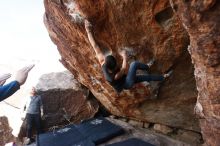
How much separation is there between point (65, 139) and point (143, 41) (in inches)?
161

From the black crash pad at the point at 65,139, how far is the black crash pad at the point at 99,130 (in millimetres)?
186

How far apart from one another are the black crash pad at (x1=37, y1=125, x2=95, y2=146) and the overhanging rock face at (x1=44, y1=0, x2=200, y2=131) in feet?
5.82

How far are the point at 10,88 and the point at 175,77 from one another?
13.6 ft

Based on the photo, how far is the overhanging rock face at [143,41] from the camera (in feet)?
18.1

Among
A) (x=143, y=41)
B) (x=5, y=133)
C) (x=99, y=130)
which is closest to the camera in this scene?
(x=143, y=41)

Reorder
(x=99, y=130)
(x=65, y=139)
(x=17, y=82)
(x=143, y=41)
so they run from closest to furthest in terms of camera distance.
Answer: (x=17, y=82) < (x=143, y=41) < (x=65, y=139) < (x=99, y=130)

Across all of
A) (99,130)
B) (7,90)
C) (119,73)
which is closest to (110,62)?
(119,73)

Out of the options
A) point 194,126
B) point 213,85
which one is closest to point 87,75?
point 194,126

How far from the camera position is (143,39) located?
598 centimetres

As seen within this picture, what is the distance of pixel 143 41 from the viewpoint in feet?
19.7

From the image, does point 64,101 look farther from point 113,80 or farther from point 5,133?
point 113,80

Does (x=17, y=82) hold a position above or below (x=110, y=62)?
below

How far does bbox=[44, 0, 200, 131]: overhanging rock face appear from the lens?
5.51 m

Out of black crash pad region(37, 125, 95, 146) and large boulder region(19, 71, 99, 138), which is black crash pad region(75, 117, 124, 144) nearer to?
black crash pad region(37, 125, 95, 146)
